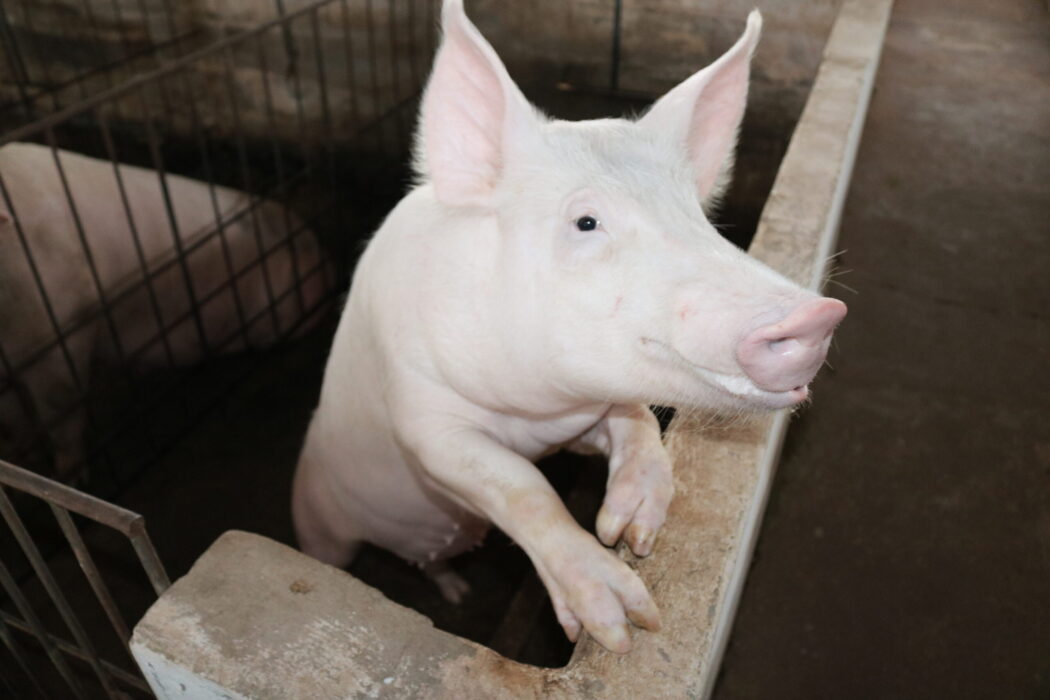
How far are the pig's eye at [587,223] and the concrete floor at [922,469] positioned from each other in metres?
1.15

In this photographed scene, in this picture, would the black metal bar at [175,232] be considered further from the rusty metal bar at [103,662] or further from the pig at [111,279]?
the rusty metal bar at [103,662]

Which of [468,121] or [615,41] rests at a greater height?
[468,121]

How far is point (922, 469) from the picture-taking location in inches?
86.6

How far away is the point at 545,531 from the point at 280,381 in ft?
8.81

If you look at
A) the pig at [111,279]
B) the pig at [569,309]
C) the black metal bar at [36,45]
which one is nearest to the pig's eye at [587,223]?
the pig at [569,309]

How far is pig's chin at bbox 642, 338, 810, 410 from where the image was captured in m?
1.01

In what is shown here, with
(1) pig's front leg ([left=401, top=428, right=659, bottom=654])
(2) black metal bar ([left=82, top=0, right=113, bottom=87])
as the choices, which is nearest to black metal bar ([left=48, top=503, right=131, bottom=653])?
(1) pig's front leg ([left=401, top=428, right=659, bottom=654])

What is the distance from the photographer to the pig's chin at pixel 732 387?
1.01m

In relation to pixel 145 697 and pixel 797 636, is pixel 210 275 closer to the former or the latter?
pixel 145 697

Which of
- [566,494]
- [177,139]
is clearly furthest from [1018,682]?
[177,139]

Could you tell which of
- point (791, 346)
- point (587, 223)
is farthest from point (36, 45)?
point (791, 346)

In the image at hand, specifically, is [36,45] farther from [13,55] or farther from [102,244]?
[102,244]

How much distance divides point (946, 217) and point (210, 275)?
3.04 meters

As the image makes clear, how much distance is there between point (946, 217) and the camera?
3.26 m
